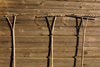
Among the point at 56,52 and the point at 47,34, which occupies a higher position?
the point at 47,34

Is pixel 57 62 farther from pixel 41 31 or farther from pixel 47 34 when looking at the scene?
pixel 41 31

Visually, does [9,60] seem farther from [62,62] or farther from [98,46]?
[98,46]

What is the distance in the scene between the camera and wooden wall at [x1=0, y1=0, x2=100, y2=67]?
204cm

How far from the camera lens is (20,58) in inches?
80.7

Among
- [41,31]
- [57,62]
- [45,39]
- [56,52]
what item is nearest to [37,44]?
[45,39]

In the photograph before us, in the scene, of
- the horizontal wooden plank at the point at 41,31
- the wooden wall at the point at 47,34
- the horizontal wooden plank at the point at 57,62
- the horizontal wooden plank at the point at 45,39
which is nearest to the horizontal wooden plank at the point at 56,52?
the wooden wall at the point at 47,34

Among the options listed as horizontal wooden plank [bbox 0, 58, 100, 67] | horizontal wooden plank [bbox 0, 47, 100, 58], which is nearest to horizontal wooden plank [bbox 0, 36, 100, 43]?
horizontal wooden plank [bbox 0, 47, 100, 58]

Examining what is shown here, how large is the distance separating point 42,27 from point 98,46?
1697 millimetres

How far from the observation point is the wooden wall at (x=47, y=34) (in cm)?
204

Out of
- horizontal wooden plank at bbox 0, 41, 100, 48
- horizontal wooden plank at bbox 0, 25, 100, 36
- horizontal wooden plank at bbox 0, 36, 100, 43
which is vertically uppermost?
horizontal wooden plank at bbox 0, 25, 100, 36

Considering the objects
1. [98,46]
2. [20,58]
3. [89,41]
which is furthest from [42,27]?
[98,46]

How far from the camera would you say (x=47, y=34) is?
2.07 m

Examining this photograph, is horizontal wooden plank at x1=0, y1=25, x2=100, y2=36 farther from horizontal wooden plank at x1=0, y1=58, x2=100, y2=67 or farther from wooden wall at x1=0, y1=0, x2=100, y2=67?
horizontal wooden plank at x1=0, y1=58, x2=100, y2=67

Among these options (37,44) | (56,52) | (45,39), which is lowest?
(56,52)
